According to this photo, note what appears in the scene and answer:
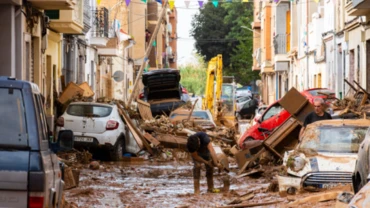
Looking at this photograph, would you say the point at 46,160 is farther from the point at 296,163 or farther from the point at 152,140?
the point at 152,140

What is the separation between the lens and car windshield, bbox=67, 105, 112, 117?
24984 millimetres

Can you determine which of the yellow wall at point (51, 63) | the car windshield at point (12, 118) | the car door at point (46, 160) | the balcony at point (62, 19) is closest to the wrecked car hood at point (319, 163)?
the car door at point (46, 160)

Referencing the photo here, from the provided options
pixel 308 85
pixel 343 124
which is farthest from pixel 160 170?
pixel 308 85

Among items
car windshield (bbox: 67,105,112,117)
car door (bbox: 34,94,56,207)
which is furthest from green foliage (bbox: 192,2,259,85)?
car door (bbox: 34,94,56,207)

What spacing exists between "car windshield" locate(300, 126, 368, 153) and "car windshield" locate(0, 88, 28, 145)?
798cm

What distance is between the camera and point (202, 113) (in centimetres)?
3612

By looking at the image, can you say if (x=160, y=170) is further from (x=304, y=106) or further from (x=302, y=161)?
→ (x=302, y=161)

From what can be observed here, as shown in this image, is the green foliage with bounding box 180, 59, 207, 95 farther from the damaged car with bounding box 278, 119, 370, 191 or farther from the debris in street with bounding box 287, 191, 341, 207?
the debris in street with bounding box 287, 191, 341, 207

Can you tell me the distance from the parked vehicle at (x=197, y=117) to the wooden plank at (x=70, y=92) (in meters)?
4.02

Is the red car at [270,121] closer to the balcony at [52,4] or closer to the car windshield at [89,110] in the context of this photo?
the car windshield at [89,110]

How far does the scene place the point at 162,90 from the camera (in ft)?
138

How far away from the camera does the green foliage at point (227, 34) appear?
Result: 9244 cm

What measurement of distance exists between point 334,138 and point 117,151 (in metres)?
10.5

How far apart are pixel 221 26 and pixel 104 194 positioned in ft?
259
